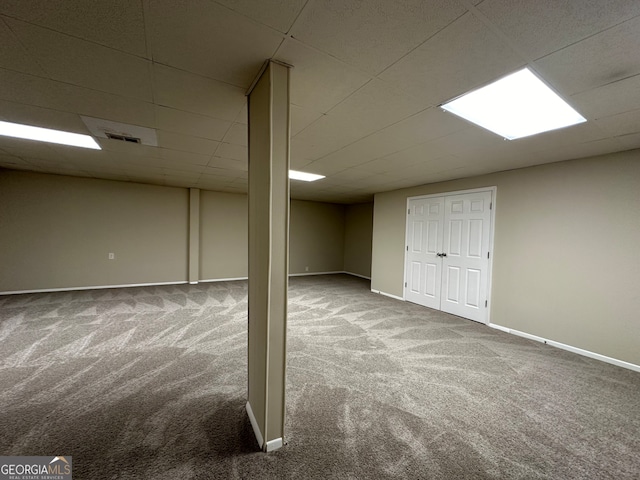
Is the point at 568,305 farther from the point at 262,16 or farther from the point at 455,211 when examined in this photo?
the point at 262,16

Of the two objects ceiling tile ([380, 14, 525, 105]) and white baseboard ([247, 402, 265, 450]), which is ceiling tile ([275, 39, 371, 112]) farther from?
white baseboard ([247, 402, 265, 450])

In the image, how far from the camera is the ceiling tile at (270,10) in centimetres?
116

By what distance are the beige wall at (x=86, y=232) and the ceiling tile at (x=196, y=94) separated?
479cm

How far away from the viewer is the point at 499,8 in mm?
1158

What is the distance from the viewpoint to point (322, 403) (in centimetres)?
214

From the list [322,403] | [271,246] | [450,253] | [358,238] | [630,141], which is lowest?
[322,403]

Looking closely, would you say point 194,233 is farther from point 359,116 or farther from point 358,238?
point 359,116

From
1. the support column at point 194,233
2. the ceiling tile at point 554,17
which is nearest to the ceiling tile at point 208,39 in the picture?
the ceiling tile at point 554,17

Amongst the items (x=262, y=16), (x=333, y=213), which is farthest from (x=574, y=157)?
(x=333, y=213)

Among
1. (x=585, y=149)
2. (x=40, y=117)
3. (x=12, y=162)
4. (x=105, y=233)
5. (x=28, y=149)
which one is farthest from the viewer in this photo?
(x=105, y=233)

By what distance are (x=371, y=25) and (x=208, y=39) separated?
858mm

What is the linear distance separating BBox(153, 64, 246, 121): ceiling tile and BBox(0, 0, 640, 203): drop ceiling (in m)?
0.01

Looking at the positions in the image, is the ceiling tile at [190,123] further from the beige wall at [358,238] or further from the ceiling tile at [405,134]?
the beige wall at [358,238]

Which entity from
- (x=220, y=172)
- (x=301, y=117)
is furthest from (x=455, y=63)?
(x=220, y=172)
